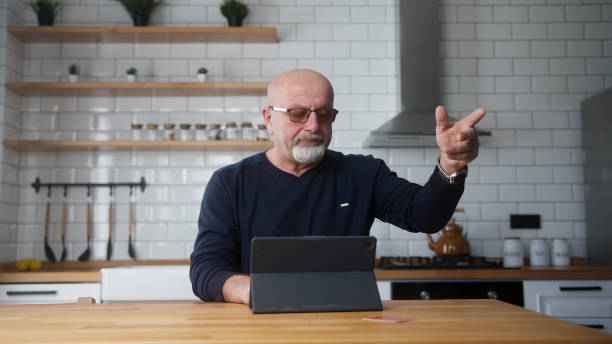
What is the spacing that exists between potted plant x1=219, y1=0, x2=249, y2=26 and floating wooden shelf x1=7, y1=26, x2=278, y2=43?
0.09 meters

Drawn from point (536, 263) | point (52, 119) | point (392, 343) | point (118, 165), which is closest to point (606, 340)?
point (392, 343)

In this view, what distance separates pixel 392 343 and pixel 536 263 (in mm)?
2961

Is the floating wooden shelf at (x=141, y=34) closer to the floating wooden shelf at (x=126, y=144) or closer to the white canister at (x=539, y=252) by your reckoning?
the floating wooden shelf at (x=126, y=144)

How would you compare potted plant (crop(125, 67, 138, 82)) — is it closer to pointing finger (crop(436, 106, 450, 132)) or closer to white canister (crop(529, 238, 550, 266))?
white canister (crop(529, 238, 550, 266))

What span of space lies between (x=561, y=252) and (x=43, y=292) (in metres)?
3.03

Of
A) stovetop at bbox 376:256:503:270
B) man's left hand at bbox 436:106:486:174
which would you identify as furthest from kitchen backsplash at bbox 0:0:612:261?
man's left hand at bbox 436:106:486:174

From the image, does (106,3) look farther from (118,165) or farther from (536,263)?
(536,263)

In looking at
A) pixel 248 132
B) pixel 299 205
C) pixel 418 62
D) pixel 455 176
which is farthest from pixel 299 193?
pixel 418 62

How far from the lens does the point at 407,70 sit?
12.5 feet

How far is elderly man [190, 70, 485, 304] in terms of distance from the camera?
1.91m

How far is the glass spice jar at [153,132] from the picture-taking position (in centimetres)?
377

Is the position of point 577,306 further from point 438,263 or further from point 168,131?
point 168,131

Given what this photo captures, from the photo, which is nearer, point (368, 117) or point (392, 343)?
point (392, 343)

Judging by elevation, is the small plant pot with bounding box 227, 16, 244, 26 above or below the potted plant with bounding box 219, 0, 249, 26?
below
